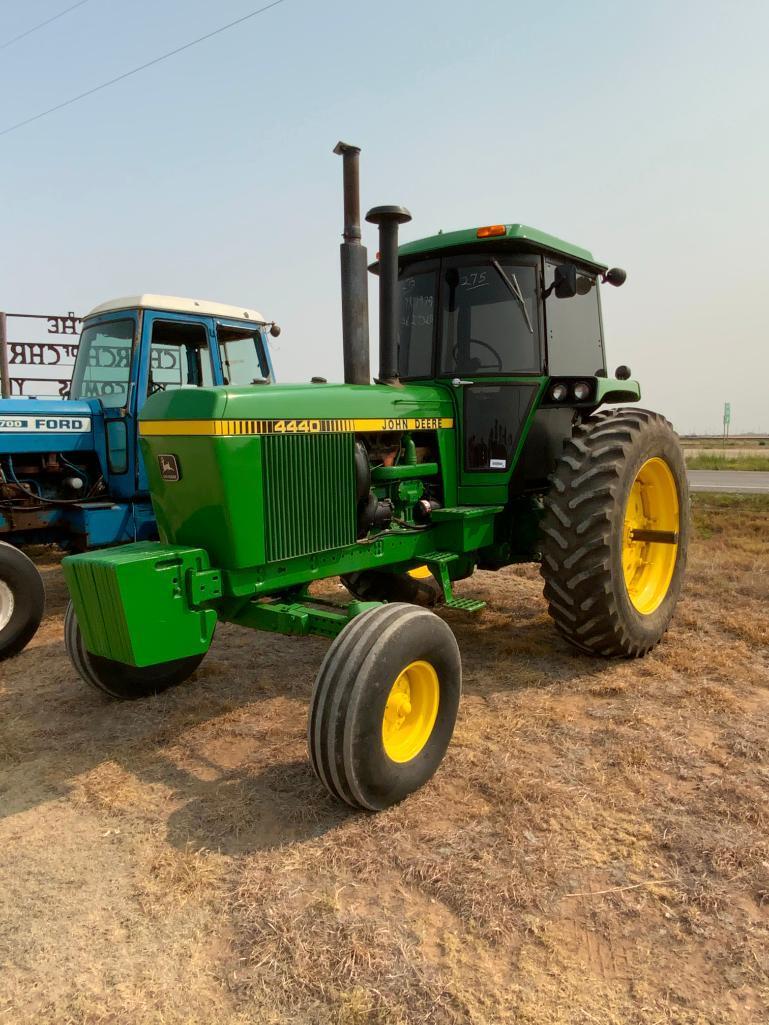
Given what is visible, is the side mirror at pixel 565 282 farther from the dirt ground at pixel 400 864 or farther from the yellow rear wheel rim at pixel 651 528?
the dirt ground at pixel 400 864

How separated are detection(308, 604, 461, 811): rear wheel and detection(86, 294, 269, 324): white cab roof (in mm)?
4299

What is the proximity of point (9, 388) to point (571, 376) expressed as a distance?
7.01 meters

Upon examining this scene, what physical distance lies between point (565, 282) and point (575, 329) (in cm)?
65

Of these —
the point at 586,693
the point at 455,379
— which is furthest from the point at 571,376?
the point at 586,693

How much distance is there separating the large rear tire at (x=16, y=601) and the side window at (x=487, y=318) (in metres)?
3.15

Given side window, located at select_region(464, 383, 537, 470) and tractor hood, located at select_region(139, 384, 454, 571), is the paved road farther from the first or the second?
tractor hood, located at select_region(139, 384, 454, 571)

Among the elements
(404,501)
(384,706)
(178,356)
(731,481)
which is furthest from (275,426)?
(731,481)

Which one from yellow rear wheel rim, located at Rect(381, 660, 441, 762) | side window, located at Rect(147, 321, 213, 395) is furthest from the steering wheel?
side window, located at Rect(147, 321, 213, 395)

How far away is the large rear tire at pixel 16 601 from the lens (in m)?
5.03

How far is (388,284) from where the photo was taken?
4059 mm

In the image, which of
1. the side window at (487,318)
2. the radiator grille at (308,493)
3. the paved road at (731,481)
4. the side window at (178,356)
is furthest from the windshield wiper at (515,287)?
the paved road at (731,481)

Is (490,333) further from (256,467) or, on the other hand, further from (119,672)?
(119,672)

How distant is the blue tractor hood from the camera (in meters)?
6.26

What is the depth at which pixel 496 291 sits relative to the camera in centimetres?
445
